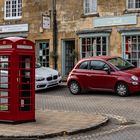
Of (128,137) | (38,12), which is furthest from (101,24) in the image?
(128,137)

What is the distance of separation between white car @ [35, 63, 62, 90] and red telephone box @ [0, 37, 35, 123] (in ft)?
33.0

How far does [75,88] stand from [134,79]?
313 cm

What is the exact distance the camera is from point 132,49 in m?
26.5

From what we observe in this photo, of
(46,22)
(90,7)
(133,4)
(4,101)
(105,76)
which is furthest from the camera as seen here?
(46,22)

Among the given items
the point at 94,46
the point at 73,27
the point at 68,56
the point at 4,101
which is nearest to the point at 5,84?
the point at 4,101

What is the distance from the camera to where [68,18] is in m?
29.0

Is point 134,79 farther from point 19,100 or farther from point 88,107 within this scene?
point 19,100

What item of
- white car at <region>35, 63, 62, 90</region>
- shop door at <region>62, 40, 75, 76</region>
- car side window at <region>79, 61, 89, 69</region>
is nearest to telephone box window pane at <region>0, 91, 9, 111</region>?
car side window at <region>79, 61, 89, 69</region>

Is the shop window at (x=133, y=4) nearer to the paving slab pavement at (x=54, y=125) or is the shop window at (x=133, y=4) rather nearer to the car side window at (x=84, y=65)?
the car side window at (x=84, y=65)

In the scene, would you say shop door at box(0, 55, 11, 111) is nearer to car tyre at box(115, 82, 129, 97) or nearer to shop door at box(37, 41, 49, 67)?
Result: car tyre at box(115, 82, 129, 97)

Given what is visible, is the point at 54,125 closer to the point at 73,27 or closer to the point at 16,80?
the point at 16,80

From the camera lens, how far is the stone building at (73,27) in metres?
26.5

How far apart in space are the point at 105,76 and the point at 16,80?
8548 mm

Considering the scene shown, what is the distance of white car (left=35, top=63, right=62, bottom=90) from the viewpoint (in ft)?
77.0
